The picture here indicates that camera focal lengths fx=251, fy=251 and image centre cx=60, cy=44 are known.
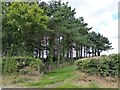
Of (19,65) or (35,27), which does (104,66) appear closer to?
(19,65)

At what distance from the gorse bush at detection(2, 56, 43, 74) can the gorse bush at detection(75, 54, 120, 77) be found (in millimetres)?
2173

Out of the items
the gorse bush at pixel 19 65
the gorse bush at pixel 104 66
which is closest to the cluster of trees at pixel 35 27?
the gorse bush at pixel 19 65

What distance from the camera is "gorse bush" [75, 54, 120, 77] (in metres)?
7.18

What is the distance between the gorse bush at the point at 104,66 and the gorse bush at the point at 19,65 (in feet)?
7.13

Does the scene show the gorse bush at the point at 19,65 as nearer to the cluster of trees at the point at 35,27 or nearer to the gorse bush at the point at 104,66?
the cluster of trees at the point at 35,27

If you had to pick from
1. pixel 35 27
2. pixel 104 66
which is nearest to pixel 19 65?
pixel 35 27

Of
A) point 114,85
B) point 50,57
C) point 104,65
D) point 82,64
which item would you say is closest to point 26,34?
point 50,57

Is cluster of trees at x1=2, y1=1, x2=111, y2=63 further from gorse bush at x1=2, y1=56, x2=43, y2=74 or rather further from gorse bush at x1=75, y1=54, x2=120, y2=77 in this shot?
gorse bush at x1=75, y1=54, x2=120, y2=77

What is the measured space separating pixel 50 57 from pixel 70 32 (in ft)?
5.61

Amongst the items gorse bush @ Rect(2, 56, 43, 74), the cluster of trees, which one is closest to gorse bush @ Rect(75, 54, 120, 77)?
gorse bush @ Rect(2, 56, 43, 74)

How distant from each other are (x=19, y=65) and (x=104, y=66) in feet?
10.9

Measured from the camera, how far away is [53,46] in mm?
13805

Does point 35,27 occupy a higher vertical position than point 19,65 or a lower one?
higher

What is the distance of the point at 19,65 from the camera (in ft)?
30.2
